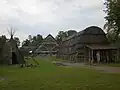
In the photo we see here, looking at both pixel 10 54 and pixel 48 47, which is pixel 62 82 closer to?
pixel 10 54


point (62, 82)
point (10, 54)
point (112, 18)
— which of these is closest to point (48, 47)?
point (10, 54)

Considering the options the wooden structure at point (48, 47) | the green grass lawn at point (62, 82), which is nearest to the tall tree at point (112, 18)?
the green grass lawn at point (62, 82)

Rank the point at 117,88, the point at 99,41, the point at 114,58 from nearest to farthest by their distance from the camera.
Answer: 1. the point at 117,88
2. the point at 114,58
3. the point at 99,41

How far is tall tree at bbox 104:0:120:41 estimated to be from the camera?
3750cm

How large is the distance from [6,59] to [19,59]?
240 cm

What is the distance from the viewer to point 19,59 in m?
44.4

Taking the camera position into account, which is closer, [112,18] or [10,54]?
[112,18]

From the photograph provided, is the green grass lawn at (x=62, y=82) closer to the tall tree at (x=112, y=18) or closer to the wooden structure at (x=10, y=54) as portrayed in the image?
the tall tree at (x=112, y=18)

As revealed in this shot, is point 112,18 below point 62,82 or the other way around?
the other way around

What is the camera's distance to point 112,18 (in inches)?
1563

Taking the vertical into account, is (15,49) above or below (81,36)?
below

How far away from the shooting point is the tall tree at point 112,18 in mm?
37497

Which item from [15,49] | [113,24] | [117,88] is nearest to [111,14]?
[113,24]

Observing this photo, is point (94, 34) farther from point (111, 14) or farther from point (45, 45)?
point (45, 45)
